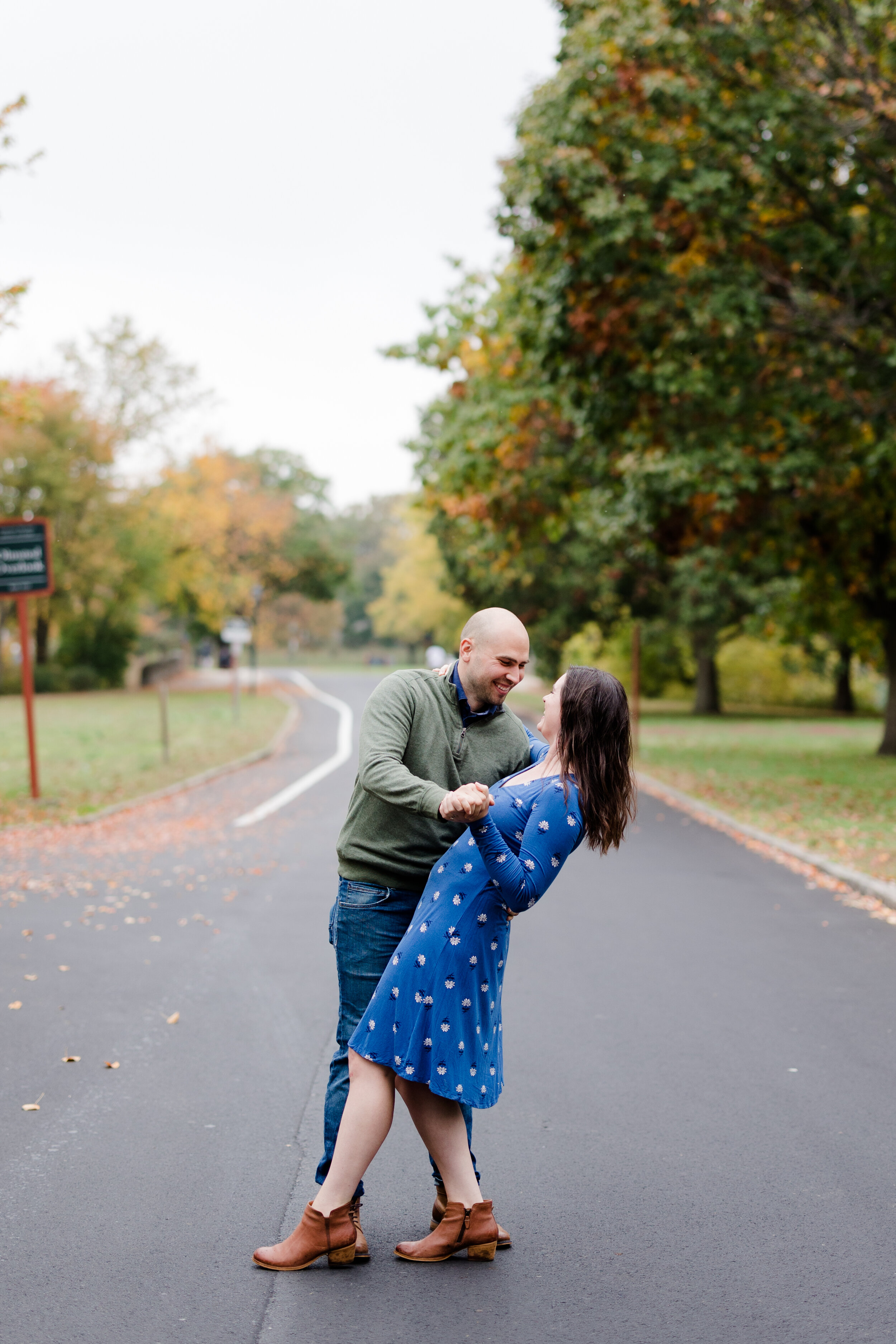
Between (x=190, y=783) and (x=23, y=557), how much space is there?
4.52 m

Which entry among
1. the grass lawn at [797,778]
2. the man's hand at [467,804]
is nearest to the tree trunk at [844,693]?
the grass lawn at [797,778]

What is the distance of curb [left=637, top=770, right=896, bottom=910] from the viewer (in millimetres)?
9211

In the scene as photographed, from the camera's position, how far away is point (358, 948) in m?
3.43

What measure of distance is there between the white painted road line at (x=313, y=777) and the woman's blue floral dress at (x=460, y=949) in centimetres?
991

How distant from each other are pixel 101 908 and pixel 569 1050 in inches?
172

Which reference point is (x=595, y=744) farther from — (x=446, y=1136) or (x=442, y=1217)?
(x=442, y=1217)

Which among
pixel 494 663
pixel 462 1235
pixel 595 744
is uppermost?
pixel 494 663

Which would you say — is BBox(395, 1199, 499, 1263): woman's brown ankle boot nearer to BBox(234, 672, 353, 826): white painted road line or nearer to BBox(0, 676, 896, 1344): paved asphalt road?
BBox(0, 676, 896, 1344): paved asphalt road

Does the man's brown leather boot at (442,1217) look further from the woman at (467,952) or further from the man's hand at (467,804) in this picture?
the man's hand at (467,804)

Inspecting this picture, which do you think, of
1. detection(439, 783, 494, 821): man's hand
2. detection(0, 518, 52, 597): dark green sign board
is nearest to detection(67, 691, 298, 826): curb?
detection(0, 518, 52, 597): dark green sign board

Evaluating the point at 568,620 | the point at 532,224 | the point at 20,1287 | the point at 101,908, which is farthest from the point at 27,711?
the point at 568,620

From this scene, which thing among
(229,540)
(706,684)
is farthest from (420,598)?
(706,684)

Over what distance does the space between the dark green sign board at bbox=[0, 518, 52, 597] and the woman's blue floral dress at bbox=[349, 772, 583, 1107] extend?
1188cm

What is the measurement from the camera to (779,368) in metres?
14.3
